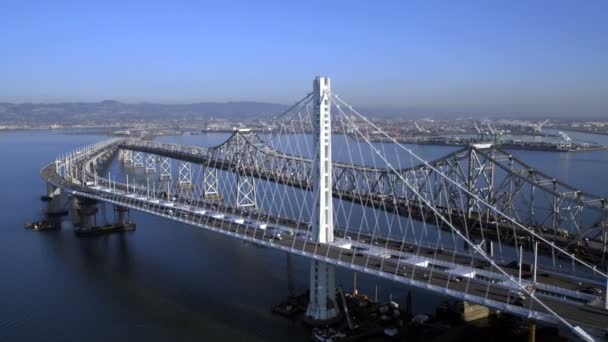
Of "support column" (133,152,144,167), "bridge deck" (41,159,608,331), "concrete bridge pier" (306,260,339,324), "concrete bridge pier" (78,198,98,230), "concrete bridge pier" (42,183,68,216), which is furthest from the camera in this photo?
"support column" (133,152,144,167)

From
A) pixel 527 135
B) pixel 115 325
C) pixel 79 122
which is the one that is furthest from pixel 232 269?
pixel 79 122

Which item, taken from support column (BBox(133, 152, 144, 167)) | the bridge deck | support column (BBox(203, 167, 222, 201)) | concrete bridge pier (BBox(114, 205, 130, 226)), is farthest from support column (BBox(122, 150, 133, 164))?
the bridge deck

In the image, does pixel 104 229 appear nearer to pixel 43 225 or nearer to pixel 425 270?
pixel 43 225

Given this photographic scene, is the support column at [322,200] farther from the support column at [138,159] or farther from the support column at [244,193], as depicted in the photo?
the support column at [138,159]

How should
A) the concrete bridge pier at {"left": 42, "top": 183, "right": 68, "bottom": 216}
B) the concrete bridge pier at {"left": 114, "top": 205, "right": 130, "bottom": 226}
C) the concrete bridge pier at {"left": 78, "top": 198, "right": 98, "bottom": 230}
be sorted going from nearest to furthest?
the concrete bridge pier at {"left": 78, "top": 198, "right": 98, "bottom": 230}, the concrete bridge pier at {"left": 114, "top": 205, "right": 130, "bottom": 226}, the concrete bridge pier at {"left": 42, "top": 183, "right": 68, "bottom": 216}

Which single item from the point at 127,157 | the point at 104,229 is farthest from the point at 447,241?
the point at 127,157

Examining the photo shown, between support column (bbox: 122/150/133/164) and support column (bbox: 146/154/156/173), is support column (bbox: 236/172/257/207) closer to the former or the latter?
support column (bbox: 146/154/156/173)
